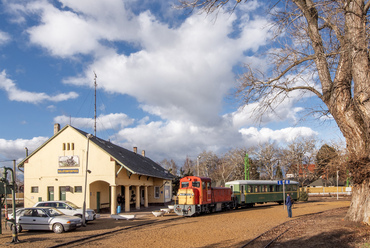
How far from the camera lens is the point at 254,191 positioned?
34.3 metres

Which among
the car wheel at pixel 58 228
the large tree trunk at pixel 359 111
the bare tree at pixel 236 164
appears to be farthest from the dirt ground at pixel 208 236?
the bare tree at pixel 236 164

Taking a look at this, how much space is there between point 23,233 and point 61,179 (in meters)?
10.8

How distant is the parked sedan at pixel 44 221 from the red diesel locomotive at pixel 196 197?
933 cm

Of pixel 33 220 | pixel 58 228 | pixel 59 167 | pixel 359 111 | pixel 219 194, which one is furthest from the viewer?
pixel 219 194

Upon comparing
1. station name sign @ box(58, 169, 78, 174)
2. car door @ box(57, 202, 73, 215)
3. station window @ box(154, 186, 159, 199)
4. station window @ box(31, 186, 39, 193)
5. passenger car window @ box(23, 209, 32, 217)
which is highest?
station name sign @ box(58, 169, 78, 174)

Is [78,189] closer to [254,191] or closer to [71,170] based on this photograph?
[71,170]

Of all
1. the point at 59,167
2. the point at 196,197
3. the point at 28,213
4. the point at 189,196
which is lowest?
the point at 196,197

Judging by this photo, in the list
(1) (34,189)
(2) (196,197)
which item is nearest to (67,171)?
(1) (34,189)

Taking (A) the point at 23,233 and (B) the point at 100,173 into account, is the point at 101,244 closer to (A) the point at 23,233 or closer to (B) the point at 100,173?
(A) the point at 23,233

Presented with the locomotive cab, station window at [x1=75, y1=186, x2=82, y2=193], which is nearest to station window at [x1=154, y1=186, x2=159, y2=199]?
station window at [x1=75, y1=186, x2=82, y2=193]

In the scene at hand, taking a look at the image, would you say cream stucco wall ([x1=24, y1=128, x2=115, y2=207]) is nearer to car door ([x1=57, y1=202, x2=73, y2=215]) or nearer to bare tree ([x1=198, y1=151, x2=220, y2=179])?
car door ([x1=57, y1=202, x2=73, y2=215])

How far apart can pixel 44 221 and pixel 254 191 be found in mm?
22456

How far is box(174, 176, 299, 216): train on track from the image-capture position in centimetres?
2525

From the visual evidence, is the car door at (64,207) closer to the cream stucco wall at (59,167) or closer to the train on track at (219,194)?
the cream stucco wall at (59,167)
